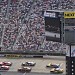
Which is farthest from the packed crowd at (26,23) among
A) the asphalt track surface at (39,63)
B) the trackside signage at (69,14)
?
the trackside signage at (69,14)

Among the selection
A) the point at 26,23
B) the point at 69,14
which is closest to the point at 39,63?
the point at 26,23

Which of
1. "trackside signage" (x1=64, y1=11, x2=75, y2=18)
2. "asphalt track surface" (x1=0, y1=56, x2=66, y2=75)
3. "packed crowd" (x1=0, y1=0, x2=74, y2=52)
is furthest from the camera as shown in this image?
"packed crowd" (x1=0, y1=0, x2=74, y2=52)

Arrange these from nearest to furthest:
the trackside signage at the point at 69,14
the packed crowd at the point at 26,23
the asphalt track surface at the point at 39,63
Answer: the trackside signage at the point at 69,14, the asphalt track surface at the point at 39,63, the packed crowd at the point at 26,23

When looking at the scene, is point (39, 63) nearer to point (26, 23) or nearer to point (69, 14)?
point (26, 23)

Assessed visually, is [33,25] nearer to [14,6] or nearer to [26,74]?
[14,6]

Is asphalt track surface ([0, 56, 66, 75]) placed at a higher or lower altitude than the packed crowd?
lower

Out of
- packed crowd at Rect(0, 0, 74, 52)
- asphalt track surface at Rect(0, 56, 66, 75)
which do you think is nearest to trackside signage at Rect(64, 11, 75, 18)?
asphalt track surface at Rect(0, 56, 66, 75)

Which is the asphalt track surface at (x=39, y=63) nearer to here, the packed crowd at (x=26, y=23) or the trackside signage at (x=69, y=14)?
the packed crowd at (x=26, y=23)

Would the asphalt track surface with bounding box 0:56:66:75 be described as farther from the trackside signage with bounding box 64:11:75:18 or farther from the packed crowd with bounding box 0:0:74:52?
the trackside signage with bounding box 64:11:75:18

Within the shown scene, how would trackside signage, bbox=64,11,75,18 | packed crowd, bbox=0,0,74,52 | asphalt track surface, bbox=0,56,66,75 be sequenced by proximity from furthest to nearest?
1. packed crowd, bbox=0,0,74,52
2. asphalt track surface, bbox=0,56,66,75
3. trackside signage, bbox=64,11,75,18
